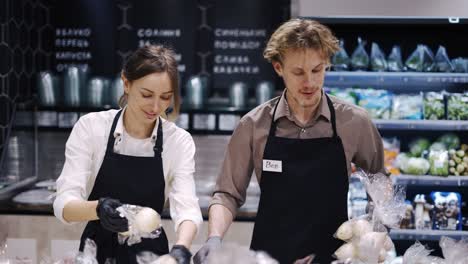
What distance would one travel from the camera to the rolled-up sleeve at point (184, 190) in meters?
2.17

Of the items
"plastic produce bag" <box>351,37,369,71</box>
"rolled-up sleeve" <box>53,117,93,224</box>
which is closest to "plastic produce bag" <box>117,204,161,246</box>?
"rolled-up sleeve" <box>53,117,93,224</box>

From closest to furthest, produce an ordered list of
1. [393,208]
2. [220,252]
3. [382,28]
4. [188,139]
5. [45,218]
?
[220,252]
[393,208]
[188,139]
[45,218]
[382,28]

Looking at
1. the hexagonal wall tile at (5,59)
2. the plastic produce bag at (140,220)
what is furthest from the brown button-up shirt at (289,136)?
the hexagonal wall tile at (5,59)

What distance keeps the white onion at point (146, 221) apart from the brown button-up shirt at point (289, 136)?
471 millimetres

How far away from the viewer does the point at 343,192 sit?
2.35 metres

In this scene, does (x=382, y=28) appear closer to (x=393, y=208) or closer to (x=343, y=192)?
(x=343, y=192)

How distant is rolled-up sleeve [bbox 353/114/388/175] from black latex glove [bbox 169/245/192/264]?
32.6 inches

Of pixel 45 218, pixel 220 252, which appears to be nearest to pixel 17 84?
pixel 45 218

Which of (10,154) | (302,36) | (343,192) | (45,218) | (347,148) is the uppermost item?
(302,36)

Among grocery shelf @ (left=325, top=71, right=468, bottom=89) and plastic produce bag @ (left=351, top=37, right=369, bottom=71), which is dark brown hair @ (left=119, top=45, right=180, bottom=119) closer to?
grocery shelf @ (left=325, top=71, right=468, bottom=89)

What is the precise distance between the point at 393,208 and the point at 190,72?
2.83 metres

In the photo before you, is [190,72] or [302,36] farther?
[190,72]

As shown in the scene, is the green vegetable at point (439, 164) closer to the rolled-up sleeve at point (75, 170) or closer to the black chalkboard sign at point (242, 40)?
the black chalkboard sign at point (242, 40)

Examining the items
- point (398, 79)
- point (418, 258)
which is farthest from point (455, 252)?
point (398, 79)
